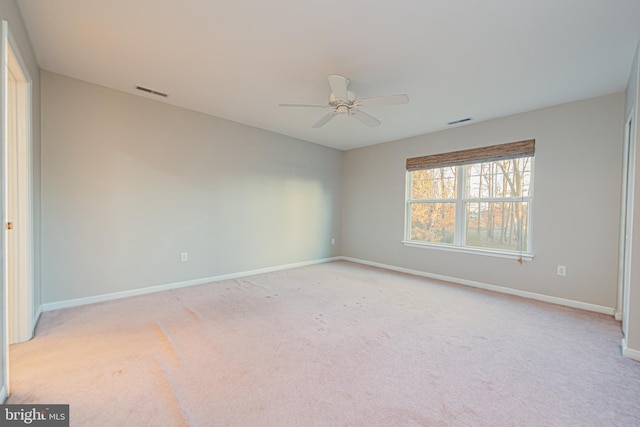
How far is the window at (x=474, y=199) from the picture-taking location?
3758 mm

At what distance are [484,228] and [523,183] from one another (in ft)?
2.62

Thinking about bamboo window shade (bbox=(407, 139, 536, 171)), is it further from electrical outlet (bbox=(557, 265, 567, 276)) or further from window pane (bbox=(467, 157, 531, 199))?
electrical outlet (bbox=(557, 265, 567, 276))

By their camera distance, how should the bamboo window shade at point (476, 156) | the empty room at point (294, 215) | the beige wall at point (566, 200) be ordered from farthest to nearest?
the bamboo window shade at point (476, 156) < the beige wall at point (566, 200) < the empty room at point (294, 215)

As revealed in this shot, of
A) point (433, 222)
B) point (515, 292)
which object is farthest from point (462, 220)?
point (515, 292)

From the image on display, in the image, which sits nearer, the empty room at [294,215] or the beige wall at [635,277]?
the empty room at [294,215]

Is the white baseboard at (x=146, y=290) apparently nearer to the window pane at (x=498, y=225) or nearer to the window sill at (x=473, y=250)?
the window sill at (x=473, y=250)

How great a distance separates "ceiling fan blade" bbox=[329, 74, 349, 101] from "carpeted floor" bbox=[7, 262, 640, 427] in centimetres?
222

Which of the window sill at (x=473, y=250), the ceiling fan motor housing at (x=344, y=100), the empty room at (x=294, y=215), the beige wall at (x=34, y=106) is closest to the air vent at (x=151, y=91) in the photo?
the empty room at (x=294, y=215)

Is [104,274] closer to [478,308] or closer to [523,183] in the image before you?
[478,308]

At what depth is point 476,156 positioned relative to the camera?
4074mm

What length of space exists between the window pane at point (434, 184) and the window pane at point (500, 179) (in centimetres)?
28

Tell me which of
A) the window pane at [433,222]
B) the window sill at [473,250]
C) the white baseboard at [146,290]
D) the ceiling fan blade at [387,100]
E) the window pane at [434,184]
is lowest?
the white baseboard at [146,290]

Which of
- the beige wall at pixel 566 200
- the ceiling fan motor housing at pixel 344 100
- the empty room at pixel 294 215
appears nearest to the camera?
the empty room at pixel 294 215

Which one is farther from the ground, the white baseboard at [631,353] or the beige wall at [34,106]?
the beige wall at [34,106]
